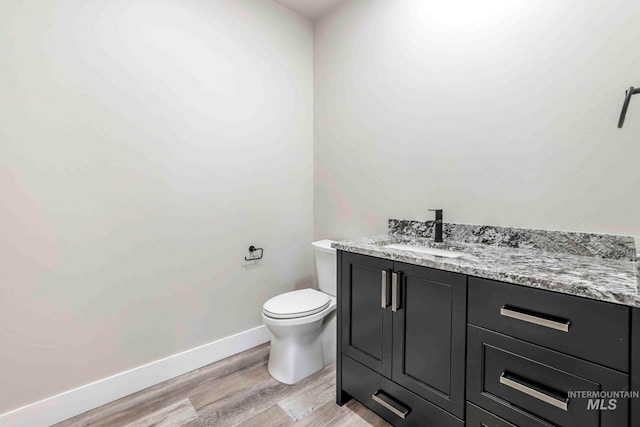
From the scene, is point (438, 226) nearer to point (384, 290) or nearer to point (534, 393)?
point (384, 290)

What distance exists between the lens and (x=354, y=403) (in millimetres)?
1710

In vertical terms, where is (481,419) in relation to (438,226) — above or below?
below

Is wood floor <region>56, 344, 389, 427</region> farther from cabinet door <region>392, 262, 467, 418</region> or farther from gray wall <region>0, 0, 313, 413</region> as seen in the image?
cabinet door <region>392, 262, 467, 418</region>

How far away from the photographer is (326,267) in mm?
2209

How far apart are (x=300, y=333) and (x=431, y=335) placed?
Result: 88 centimetres

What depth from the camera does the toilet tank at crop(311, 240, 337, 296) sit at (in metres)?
2.16

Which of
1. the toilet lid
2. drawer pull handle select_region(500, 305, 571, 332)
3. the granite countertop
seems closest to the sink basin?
the granite countertop

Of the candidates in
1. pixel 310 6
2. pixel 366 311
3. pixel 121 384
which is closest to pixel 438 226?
pixel 366 311

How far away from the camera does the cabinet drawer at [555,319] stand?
87 centimetres

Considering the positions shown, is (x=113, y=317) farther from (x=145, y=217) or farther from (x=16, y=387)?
(x=145, y=217)

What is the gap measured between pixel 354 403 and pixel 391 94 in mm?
1930

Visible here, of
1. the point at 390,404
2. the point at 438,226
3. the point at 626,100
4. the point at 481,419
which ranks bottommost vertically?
the point at 390,404

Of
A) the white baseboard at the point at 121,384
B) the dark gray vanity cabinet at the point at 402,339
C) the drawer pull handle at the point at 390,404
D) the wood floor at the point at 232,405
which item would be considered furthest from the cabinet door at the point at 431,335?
the white baseboard at the point at 121,384

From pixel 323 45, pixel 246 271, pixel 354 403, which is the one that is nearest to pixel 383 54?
pixel 323 45
